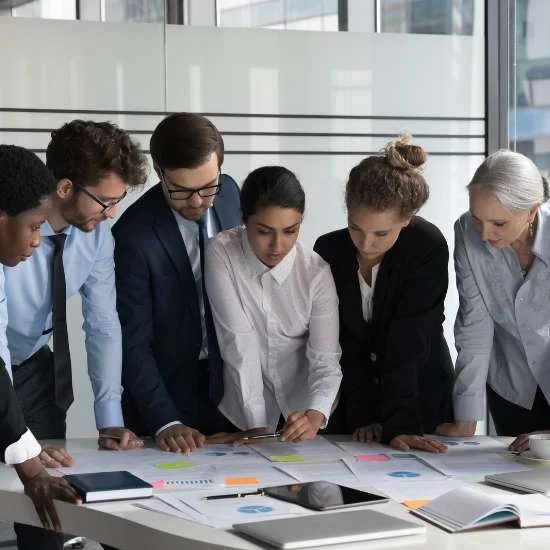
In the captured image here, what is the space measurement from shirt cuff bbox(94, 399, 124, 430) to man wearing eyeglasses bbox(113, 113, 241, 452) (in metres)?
0.06

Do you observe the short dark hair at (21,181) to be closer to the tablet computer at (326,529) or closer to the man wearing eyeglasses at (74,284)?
the man wearing eyeglasses at (74,284)

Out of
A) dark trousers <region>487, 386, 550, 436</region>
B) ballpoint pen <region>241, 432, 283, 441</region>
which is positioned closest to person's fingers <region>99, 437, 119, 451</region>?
ballpoint pen <region>241, 432, 283, 441</region>

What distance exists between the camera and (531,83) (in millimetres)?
5410

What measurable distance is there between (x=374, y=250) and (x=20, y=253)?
3.28ft

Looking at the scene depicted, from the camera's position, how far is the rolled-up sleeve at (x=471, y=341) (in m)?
3.24

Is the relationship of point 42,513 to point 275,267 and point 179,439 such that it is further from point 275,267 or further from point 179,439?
point 275,267

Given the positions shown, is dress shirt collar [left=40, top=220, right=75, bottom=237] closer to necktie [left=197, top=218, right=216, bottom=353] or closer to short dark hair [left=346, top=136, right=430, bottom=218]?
necktie [left=197, top=218, right=216, bottom=353]

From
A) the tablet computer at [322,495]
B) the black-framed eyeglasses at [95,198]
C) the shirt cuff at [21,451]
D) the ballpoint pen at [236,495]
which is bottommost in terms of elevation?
the ballpoint pen at [236,495]

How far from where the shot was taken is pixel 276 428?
3.34m

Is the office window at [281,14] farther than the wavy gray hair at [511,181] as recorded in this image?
Yes

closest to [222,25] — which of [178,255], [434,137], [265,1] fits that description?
[265,1]

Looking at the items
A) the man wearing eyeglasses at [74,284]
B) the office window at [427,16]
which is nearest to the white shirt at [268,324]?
the man wearing eyeglasses at [74,284]

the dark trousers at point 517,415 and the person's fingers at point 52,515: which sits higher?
the person's fingers at point 52,515

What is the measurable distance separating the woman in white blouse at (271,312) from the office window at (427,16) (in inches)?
88.9
